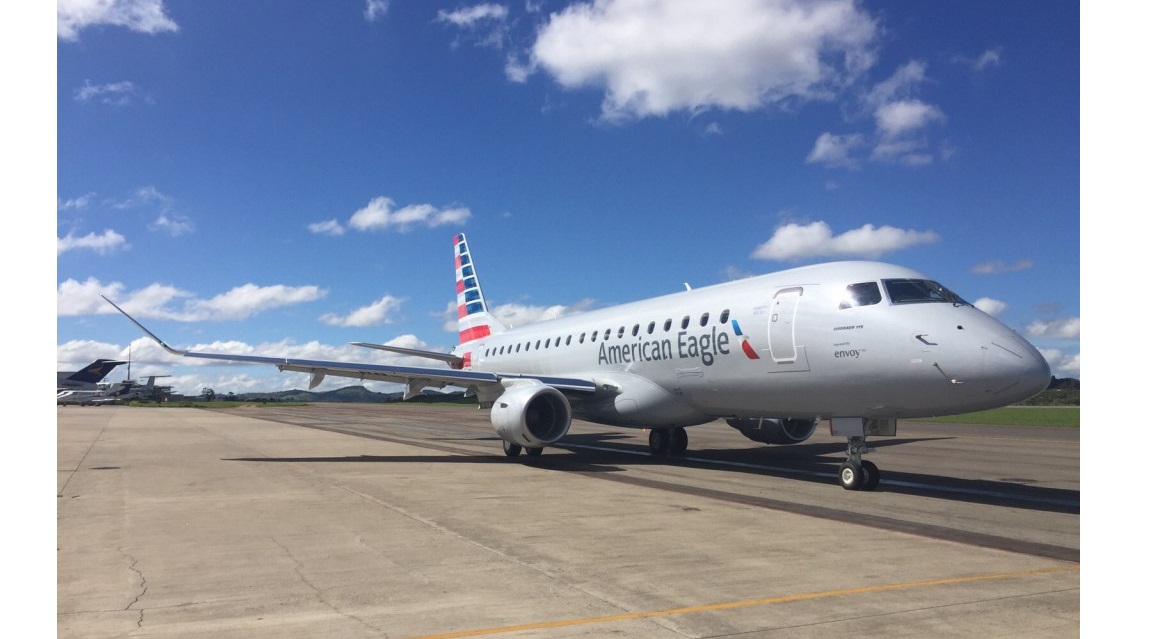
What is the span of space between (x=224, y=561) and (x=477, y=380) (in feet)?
39.7

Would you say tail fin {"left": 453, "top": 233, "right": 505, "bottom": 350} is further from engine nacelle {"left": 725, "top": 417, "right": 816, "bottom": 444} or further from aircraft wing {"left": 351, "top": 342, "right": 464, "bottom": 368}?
engine nacelle {"left": 725, "top": 417, "right": 816, "bottom": 444}

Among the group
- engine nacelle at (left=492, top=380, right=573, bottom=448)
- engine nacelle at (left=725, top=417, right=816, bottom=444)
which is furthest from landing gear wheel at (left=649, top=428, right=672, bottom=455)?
engine nacelle at (left=492, top=380, right=573, bottom=448)

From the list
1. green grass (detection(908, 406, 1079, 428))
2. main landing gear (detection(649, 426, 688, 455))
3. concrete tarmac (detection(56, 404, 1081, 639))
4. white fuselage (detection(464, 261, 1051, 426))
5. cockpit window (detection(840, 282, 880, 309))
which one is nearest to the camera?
concrete tarmac (detection(56, 404, 1081, 639))

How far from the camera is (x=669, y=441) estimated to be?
2000 centimetres

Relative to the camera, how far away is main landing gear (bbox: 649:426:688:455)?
19.9 m

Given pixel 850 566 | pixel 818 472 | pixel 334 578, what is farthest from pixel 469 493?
pixel 818 472

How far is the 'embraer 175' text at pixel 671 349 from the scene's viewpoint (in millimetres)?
15250

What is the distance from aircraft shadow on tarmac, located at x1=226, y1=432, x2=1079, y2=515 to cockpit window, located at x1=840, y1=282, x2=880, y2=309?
3271 mm

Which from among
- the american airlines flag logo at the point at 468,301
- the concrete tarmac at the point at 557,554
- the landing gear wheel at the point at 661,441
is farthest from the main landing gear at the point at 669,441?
the american airlines flag logo at the point at 468,301

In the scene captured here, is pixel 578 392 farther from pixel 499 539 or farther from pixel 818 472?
pixel 499 539

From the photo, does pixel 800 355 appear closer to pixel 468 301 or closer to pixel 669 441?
pixel 669 441

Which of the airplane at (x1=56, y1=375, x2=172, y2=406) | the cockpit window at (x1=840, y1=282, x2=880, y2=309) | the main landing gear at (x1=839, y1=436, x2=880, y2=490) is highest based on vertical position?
the cockpit window at (x1=840, y1=282, x2=880, y2=309)

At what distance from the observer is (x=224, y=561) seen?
24.0 ft

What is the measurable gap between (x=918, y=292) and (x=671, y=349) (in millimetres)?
5781
